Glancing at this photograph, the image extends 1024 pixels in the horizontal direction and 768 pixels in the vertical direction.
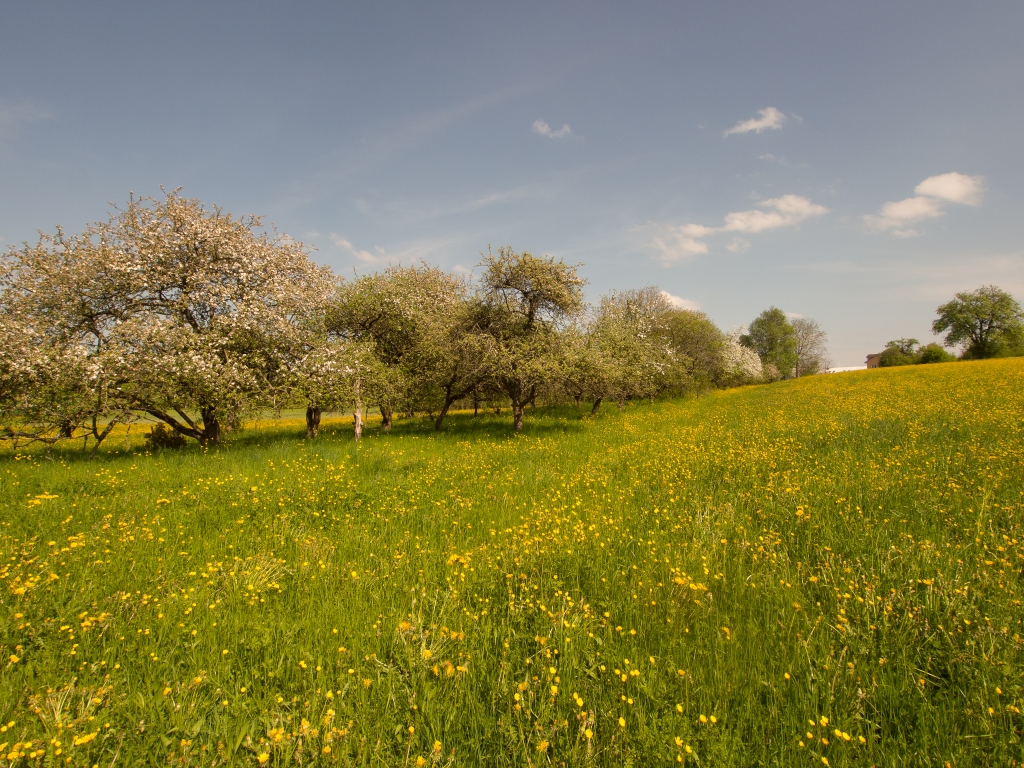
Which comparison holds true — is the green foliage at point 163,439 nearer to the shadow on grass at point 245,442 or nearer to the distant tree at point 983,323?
the shadow on grass at point 245,442

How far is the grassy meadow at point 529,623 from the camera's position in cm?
282

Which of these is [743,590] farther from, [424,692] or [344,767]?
[344,767]

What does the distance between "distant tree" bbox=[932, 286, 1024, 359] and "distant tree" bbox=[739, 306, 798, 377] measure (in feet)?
70.2

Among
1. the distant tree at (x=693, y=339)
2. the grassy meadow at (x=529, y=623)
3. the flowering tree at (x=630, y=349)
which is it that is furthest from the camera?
the distant tree at (x=693, y=339)

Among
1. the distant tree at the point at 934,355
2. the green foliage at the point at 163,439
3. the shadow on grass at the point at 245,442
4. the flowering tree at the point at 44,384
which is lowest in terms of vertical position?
the shadow on grass at the point at 245,442

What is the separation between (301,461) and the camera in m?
11.3

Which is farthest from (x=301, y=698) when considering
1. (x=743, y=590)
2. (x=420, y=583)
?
(x=743, y=590)

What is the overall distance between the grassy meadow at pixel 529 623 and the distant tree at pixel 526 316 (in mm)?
7819

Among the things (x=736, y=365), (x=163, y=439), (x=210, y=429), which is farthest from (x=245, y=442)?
(x=736, y=365)

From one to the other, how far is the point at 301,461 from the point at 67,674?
819cm

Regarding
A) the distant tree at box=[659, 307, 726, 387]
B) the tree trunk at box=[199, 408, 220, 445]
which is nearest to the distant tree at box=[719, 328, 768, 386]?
the distant tree at box=[659, 307, 726, 387]

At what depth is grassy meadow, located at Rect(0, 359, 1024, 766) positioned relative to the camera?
2824mm

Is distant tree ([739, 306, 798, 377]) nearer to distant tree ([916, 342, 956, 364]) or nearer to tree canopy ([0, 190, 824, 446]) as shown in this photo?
distant tree ([916, 342, 956, 364])

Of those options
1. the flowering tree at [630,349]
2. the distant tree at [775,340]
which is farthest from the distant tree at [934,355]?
the flowering tree at [630,349]
